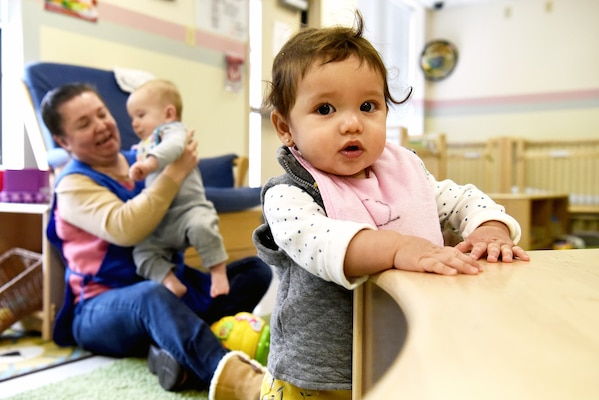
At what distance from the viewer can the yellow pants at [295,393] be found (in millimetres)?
652

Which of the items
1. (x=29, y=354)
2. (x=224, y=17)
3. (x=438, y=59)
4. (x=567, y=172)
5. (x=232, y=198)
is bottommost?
(x=29, y=354)

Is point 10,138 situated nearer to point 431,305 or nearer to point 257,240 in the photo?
point 257,240

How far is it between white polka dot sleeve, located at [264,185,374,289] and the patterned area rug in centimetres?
96

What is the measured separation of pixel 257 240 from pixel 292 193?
0.31ft

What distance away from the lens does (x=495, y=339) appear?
0.87ft

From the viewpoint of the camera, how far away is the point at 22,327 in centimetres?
160

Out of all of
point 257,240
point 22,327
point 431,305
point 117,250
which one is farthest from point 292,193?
point 22,327

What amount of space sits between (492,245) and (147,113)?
1.21 metres

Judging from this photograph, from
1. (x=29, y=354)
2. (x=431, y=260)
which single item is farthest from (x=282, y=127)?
(x=29, y=354)

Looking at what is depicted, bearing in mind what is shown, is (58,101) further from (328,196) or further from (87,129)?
(328,196)

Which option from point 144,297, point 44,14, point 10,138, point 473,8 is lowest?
point 144,297

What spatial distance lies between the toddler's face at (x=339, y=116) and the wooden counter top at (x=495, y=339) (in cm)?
25

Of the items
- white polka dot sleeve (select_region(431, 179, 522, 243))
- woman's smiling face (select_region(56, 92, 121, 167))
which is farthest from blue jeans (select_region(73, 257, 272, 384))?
white polka dot sleeve (select_region(431, 179, 522, 243))

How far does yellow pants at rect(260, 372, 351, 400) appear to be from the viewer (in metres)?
0.65
